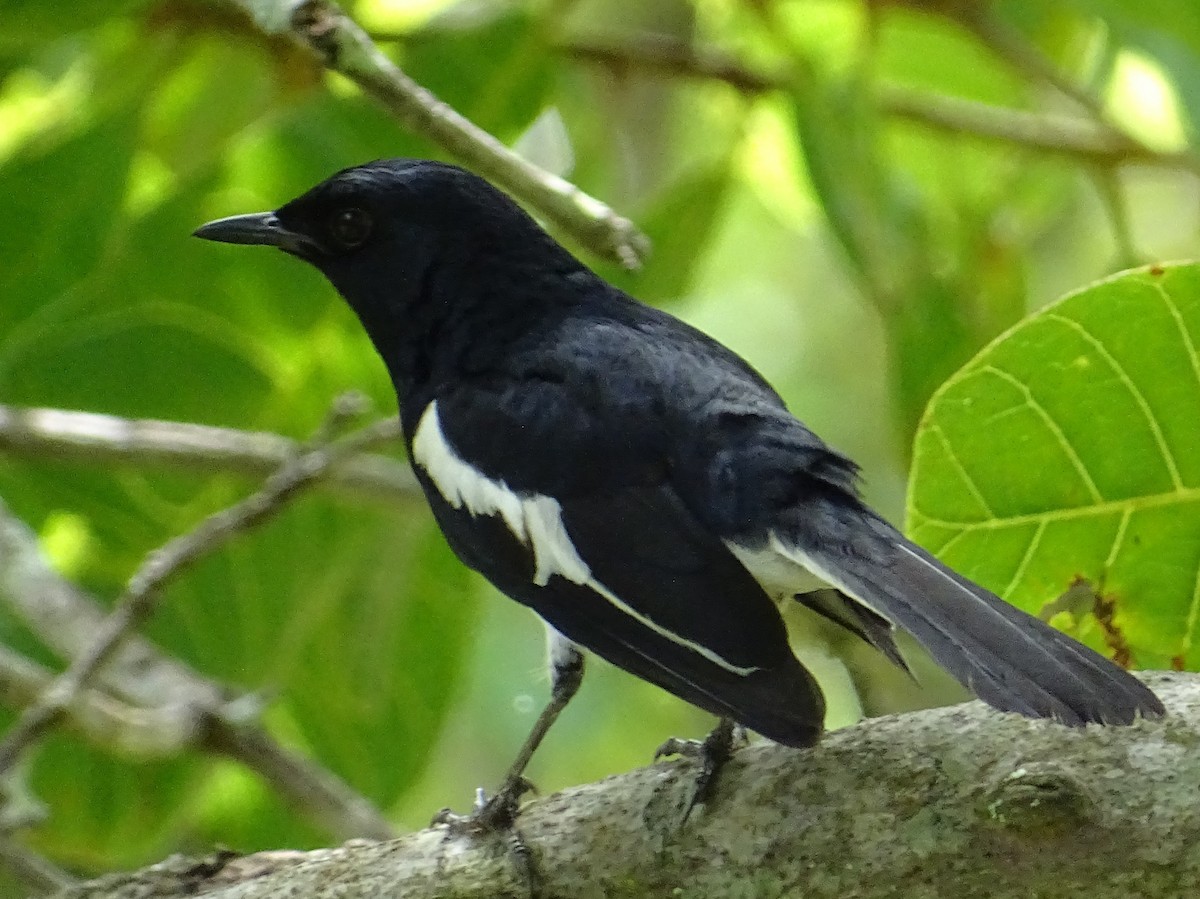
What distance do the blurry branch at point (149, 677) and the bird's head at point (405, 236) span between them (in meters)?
0.28

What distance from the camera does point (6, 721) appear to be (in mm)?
3301

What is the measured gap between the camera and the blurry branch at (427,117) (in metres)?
2.09

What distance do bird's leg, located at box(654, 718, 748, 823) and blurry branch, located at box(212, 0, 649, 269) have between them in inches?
27.9

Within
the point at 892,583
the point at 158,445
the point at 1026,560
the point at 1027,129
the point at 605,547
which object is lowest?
the point at 892,583

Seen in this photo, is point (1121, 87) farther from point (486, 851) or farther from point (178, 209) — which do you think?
point (486, 851)

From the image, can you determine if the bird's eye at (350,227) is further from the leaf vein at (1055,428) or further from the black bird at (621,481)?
the leaf vein at (1055,428)

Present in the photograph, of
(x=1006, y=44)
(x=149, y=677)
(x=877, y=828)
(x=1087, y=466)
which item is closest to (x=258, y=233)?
(x=149, y=677)

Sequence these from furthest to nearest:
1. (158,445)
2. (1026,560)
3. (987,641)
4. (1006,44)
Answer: (1006,44), (158,445), (1026,560), (987,641)

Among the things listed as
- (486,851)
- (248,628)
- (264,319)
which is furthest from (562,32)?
(486,851)

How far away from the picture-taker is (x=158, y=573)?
2.64 meters

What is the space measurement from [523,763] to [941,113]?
8.17 feet

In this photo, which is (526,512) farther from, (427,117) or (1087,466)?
(1087,466)

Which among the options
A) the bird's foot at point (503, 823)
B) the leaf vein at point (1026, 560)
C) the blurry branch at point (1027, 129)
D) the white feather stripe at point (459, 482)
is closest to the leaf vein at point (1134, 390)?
the leaf vein at point (1026, 560)

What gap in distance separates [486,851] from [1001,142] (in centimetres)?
276
